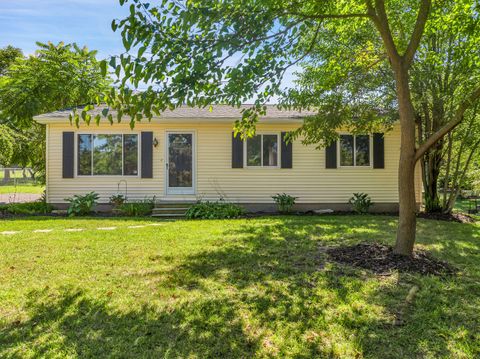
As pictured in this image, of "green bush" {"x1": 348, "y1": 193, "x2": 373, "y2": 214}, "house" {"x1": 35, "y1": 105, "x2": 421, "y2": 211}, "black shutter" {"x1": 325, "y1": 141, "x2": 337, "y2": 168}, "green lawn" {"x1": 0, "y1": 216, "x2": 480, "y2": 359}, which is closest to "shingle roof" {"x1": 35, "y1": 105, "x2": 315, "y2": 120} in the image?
"house" {"x1": 35, "y1": 105, "x2": 421, "y2": 211}

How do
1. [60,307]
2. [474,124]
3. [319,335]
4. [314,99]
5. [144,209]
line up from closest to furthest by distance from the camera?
[319,335] → [60,307] → [314,99] → [474,124] → [144,209]

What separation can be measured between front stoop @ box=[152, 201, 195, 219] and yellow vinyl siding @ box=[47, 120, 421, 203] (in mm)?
407

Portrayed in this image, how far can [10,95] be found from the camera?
10484 millimetres

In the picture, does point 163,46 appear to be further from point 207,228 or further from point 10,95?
point 10,95

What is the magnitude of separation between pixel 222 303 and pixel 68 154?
8791 millimetres

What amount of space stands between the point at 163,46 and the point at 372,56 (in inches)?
218

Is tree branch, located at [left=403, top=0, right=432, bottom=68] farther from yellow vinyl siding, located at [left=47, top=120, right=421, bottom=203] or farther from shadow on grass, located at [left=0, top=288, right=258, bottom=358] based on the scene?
yellow vinyl siding, located at [left=47, top=120, right=421, bottom=203]

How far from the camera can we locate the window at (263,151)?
35.6 feet

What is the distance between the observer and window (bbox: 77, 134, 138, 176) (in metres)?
10.6

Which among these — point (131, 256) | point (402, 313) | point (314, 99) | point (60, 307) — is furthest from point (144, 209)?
point (402, 313)

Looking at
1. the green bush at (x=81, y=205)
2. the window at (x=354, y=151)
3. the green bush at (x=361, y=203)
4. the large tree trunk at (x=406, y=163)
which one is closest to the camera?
the large tree trunk at (x=406, y=163)

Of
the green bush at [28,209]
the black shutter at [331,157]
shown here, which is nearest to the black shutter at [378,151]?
the black shutter at [331,157]

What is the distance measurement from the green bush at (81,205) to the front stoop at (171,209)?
1.82m

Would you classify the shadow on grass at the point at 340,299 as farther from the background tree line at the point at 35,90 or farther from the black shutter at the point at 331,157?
the background tree line at the point at 35,90
